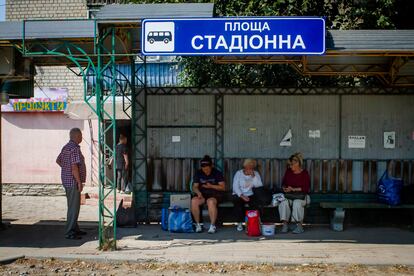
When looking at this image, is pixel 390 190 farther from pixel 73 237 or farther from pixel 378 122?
pixel 73 237

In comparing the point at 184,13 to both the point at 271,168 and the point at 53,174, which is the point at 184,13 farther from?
the point at 53,174

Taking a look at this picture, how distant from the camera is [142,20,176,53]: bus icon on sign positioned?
323 inches

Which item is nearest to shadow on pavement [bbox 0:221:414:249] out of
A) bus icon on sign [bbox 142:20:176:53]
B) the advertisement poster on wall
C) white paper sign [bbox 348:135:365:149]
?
white paper sign [bbox 348:135:365:149]

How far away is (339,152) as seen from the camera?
35.3 ft

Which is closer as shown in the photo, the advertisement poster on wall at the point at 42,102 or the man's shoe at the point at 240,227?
the man's shoe at the point at 240,227

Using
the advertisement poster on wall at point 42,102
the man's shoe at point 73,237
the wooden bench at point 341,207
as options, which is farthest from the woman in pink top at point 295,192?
the advertisement poster on wall at point 42,102

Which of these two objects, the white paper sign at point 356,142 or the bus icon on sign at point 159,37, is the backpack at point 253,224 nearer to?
the white paper sign at point 356,142

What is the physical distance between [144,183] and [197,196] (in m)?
1.27

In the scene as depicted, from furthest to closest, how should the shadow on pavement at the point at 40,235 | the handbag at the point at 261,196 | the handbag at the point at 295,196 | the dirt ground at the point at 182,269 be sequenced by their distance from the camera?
the handbag at the point at 261,196 → the handbag at the point at 295,196 → the shadow on pavement at the point at 40,235 → the dirt ground at the point at 182,269

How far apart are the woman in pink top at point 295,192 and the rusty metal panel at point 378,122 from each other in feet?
3.87

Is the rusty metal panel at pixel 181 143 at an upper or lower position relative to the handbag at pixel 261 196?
upper

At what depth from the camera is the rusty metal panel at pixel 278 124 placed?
10766mm

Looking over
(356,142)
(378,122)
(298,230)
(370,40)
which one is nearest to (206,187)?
(298,230)

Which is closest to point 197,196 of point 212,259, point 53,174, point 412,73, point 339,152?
point 212,259
